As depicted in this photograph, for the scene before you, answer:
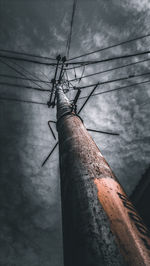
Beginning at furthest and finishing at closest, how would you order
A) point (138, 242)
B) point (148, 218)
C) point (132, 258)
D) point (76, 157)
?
point (148, 218)
point (76, 157)
point (138, 242)
point (132, 258)

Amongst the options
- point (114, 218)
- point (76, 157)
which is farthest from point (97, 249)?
point (76, 157)

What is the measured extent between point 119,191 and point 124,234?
0.45 meters

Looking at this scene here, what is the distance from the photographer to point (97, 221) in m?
1.05

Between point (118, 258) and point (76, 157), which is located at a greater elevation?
point (76, 157)

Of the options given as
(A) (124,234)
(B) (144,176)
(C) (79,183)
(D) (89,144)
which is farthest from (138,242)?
(B) (144,176)

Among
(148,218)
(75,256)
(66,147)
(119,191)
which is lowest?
(75,256)

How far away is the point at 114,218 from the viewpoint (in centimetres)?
106

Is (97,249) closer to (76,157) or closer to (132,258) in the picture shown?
(132,258)

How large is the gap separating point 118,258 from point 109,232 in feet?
0.48

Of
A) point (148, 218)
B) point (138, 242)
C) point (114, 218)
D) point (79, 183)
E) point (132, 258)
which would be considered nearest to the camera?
point (132, 258)

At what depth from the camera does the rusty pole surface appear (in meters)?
0.88

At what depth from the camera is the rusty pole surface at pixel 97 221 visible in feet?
2.88

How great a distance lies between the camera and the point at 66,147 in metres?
1.94

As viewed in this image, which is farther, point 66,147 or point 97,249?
point 66,147
